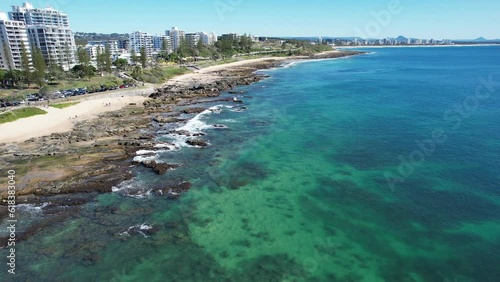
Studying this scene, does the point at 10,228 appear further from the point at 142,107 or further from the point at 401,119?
the point at 401,119

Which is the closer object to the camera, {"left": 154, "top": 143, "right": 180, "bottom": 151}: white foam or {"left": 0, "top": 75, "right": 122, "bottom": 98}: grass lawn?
{"left": 154, "top": 143, "right": 180, "bottom": 151}: white foam

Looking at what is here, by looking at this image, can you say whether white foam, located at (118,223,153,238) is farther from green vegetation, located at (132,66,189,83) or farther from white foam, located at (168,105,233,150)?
green vegetation, located at (132,66,189,83)

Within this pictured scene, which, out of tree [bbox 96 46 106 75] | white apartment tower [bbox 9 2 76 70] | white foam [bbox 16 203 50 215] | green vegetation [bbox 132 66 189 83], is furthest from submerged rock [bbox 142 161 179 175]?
white apartment tower [bbox 9 2 76 70]

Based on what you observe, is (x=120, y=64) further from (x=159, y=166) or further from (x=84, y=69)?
(x=159, y=166)

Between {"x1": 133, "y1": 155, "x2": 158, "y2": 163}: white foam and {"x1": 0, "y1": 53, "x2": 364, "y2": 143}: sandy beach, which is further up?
{"x1": 0, "y1": 53, "x2": 364, "y2": 143}: sandy beach

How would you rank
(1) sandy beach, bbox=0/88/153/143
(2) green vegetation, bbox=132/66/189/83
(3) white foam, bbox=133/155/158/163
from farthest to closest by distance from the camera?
1. (2) green vegetation, bbox=132/66/189/83
2. (1) sandy beach, bbox=0/88/153/143
3. (3) white foam, bbox=133/155/158/163

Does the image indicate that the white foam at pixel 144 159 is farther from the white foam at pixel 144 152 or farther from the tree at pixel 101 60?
the tree at pixel 101 60

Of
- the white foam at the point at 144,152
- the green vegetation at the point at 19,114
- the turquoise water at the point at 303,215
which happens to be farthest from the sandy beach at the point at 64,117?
the turquoise water at the point at 303,215
